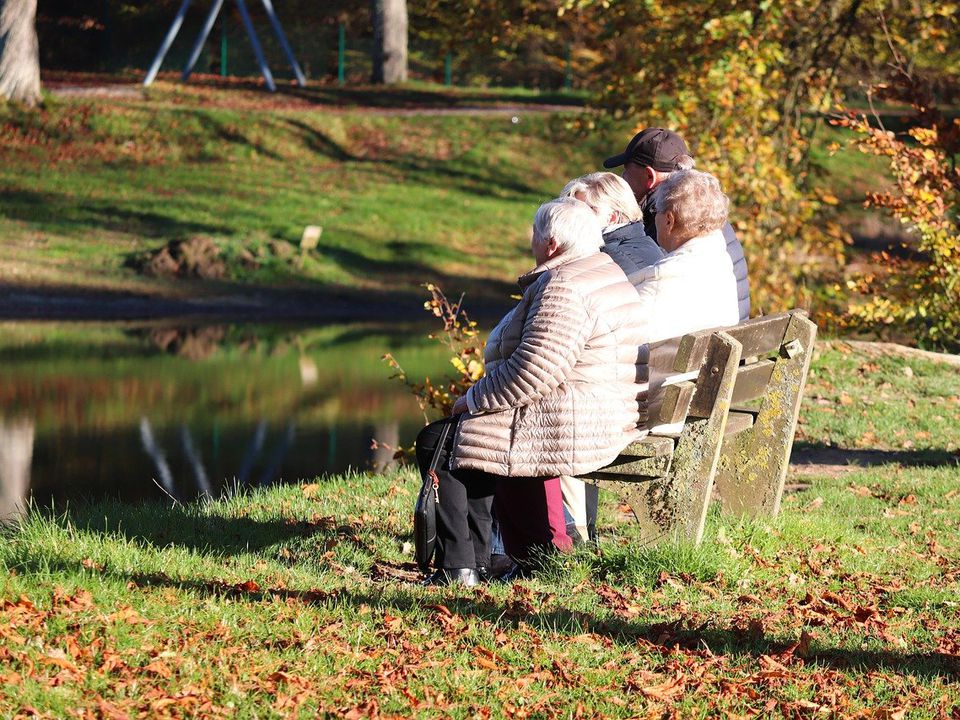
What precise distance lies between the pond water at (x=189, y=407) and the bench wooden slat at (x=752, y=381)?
310 cm

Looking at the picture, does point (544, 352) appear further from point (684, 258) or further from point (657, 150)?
point (657, 150)

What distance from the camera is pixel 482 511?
17.5 ft

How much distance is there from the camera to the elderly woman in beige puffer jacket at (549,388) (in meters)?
5.05

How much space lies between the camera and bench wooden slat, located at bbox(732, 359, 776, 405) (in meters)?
5.66

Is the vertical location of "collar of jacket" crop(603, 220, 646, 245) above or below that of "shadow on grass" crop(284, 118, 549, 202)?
above

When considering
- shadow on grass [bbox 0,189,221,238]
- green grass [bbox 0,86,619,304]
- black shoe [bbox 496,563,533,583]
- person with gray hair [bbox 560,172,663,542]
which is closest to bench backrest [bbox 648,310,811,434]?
person with gray hair [bbox 560,172,663,542]

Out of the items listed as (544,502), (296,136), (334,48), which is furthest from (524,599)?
(334,48)

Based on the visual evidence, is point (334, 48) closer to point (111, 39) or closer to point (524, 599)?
point (111, 39)

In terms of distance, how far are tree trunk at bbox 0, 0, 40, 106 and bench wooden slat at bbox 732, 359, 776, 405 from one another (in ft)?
75.1

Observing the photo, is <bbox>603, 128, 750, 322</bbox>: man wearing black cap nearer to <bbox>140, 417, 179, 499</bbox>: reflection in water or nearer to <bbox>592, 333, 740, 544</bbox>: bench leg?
<bbox>592, 333, 740, 544</bbox>: bench leg

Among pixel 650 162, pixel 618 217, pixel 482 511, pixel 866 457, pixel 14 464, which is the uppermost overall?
pixel 650 162

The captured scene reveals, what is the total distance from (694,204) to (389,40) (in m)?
28.6

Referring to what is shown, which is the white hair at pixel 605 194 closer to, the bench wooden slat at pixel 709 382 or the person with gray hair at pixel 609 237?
the person with gray hair at pixel 609 237

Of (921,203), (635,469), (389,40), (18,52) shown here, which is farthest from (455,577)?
(389,40)
